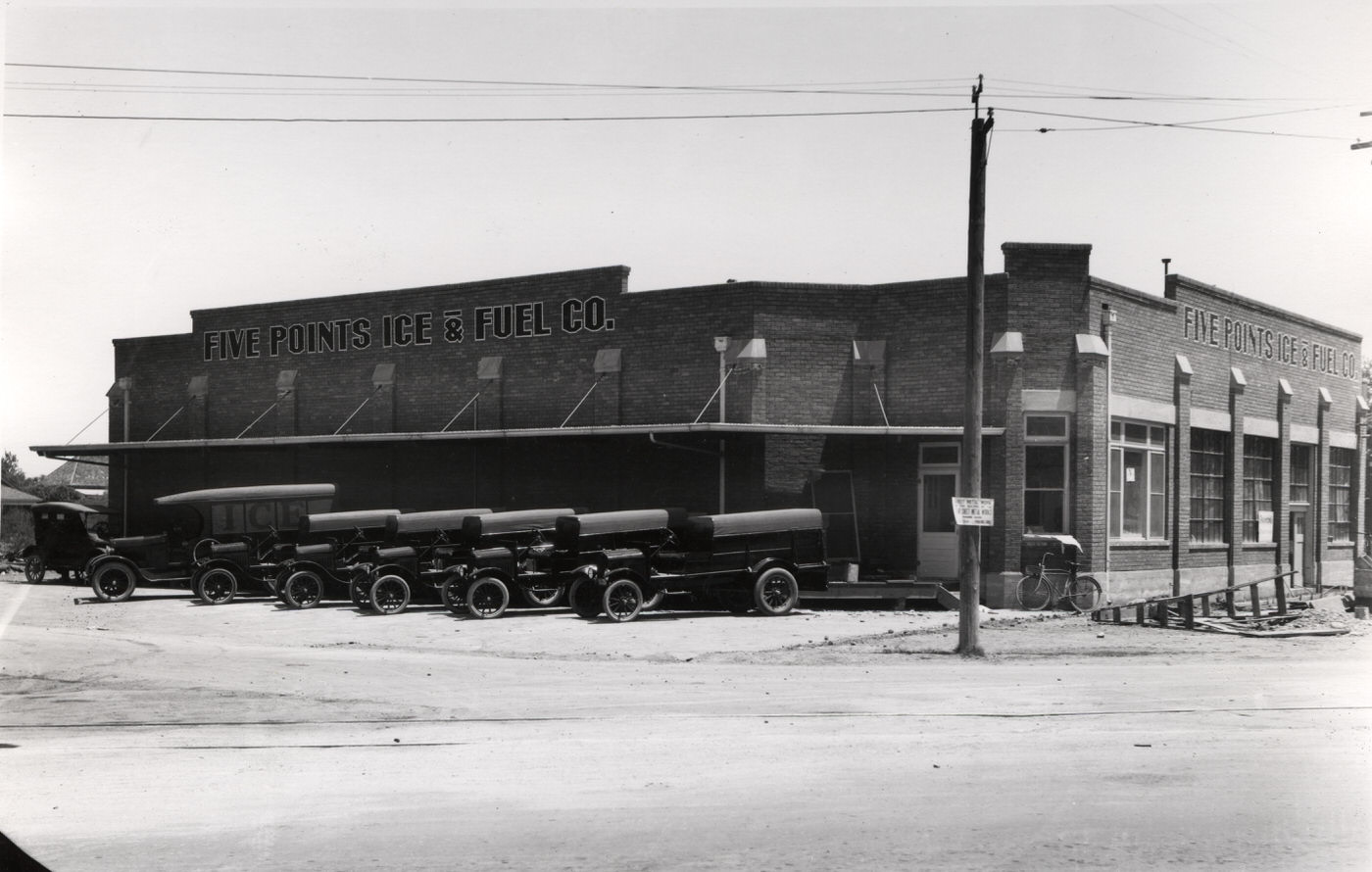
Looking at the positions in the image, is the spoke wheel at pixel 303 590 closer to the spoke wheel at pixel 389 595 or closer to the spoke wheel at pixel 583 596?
Result: the spoke wheel at pixel 389 595

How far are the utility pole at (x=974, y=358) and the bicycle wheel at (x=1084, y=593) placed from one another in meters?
7.03

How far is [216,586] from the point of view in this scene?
23234mm

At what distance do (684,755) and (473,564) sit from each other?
12149 mm

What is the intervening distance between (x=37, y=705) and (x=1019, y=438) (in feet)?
54.3

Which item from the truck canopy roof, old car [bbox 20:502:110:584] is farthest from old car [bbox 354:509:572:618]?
old car [bbox 20:502:110:584]

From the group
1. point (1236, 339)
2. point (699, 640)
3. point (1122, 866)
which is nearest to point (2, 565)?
point (699, 640)

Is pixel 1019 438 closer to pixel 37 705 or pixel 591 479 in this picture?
pixel 591 479

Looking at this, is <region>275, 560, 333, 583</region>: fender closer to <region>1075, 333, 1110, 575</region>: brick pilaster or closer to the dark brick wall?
the dark brick wall

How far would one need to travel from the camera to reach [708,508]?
78.0 ft

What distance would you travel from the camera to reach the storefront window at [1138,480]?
2372 centimetres

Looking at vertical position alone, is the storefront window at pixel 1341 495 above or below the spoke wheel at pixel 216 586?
above

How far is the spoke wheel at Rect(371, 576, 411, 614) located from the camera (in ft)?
67.9

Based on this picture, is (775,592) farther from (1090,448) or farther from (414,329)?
(414,329)

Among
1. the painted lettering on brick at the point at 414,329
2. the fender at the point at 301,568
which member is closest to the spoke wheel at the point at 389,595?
the fender at the point at 301,568
